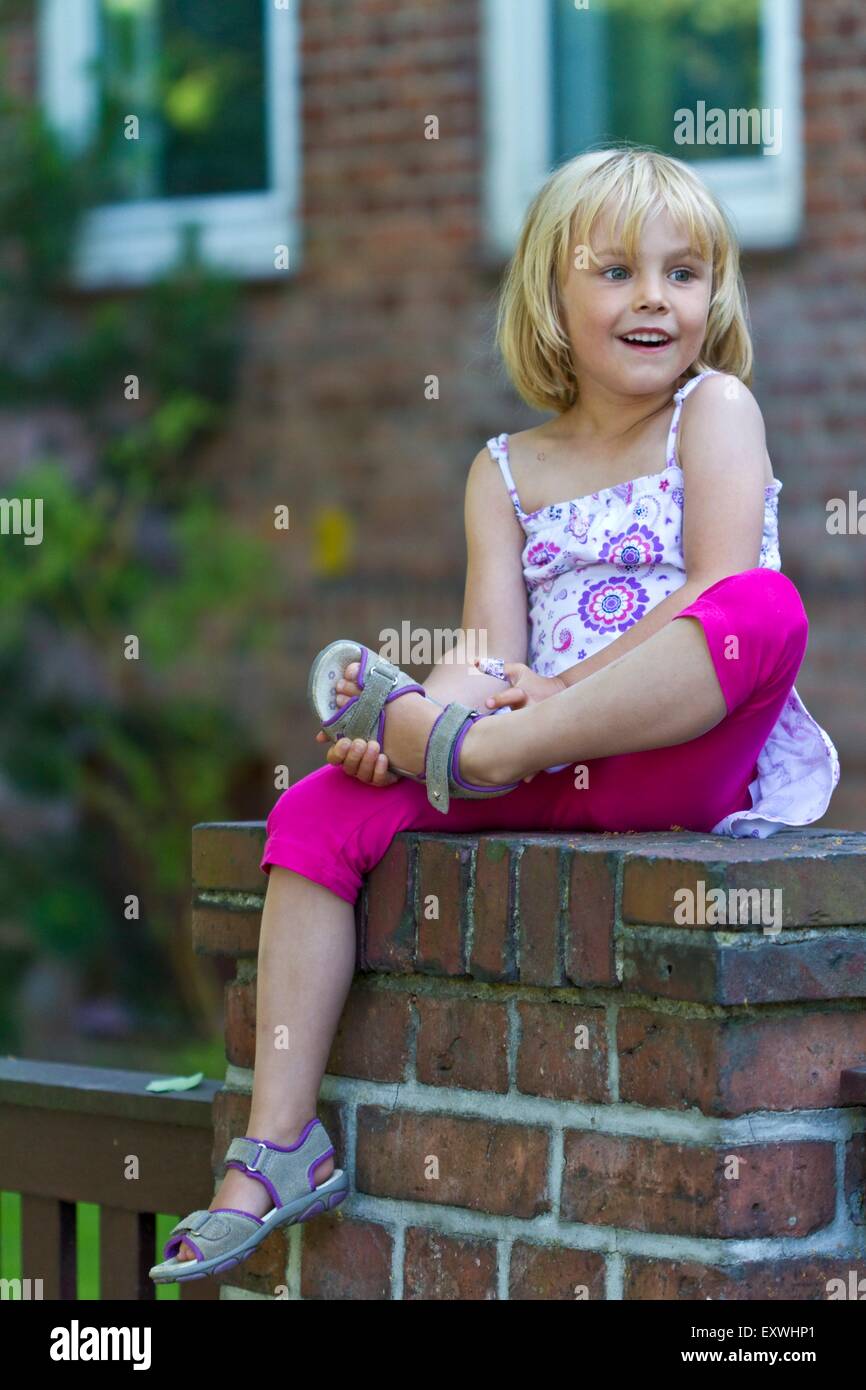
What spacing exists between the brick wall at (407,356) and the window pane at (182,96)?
0.33 meters

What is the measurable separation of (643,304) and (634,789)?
0.64 m

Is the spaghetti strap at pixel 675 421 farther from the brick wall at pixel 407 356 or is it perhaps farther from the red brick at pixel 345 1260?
the brick wall at pixel 407 356

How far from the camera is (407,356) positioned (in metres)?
5.64

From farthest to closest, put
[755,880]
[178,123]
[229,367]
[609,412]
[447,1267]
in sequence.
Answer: [178,123]
[229,367]
[609,412]
[447,1267]
[755,880]

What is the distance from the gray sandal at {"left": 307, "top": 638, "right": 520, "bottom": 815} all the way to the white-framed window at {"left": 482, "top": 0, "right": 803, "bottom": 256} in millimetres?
3252

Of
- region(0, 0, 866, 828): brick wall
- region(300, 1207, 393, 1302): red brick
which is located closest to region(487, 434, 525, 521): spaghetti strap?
region(300, 1207, 393, 1302): red brick

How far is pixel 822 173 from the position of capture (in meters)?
4.96

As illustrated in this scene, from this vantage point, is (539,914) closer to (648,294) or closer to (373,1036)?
(373,1036)

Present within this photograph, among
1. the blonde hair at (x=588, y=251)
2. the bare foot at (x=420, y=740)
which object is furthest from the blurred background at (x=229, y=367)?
the bare foot at (x=420, y=740)

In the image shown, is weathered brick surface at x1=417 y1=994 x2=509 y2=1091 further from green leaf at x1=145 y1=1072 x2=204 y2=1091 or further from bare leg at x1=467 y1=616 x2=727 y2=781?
green leaf at x1=145 y1=1072 x2=204 y2=1091

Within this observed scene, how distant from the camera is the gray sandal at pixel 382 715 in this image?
2.12m

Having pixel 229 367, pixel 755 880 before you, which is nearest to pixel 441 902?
pixel 755 880

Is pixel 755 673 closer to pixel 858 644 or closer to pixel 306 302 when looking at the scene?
pixel 858 644
